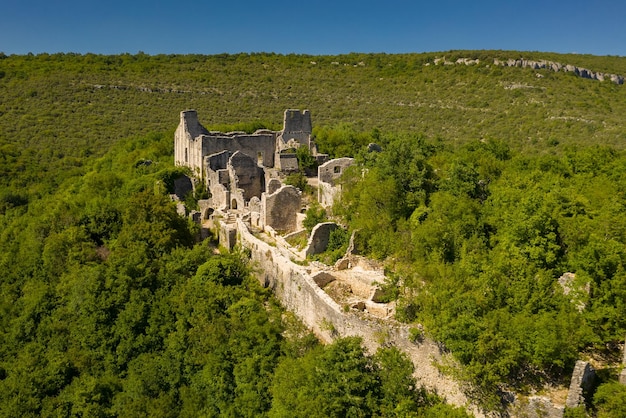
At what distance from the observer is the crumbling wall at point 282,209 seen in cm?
2511

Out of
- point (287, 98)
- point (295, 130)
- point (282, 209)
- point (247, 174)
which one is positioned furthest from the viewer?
point (287, 98)

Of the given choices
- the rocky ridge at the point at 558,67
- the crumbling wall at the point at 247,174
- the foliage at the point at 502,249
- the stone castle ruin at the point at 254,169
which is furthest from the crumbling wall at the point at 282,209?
the rocky ridge at the point at 558,67

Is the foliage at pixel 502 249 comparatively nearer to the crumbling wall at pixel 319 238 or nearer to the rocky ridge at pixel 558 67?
the crumbling wall at pixel 319 238

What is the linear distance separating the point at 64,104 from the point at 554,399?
57799 millimetres

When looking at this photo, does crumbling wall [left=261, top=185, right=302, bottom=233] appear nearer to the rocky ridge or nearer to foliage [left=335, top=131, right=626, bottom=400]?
foliage [left=335, top=131, right=626, bottom=400]

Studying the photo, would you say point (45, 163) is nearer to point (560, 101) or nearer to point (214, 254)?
point (214, 254)

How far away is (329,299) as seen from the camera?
17.2 metres

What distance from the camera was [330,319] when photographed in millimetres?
16875

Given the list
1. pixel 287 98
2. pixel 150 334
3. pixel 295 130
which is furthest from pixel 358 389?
pixel 287 98

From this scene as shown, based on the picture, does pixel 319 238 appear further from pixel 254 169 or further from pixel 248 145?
pixel 248 145

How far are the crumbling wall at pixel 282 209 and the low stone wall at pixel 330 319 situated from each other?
201 centimetres

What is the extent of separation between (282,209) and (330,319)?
9265 mm

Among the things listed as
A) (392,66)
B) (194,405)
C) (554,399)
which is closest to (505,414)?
(554,399)

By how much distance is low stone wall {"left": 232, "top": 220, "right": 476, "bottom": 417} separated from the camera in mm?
14539
